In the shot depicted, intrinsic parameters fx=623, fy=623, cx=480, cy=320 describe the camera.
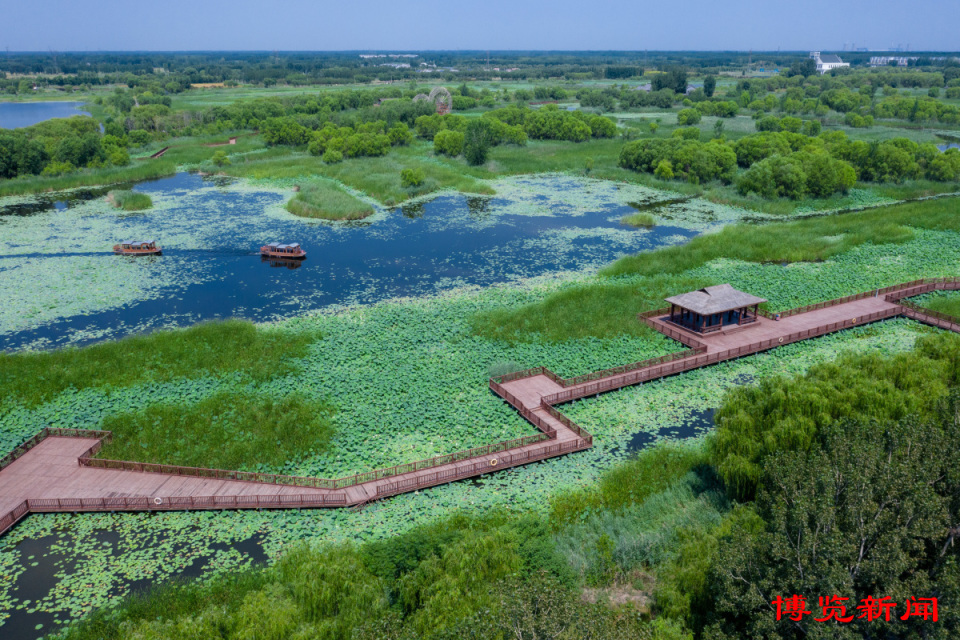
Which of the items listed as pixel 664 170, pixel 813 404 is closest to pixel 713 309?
pixel 813 404

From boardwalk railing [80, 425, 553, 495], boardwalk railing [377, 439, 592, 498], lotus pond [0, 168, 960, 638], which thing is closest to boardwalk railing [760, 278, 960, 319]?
lotus pond [0, 168, 960, 638]

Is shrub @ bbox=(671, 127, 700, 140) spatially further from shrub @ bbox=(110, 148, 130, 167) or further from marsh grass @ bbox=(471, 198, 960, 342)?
shrub @ bbox=(110, 148, 130, 167)

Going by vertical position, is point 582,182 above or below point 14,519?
above

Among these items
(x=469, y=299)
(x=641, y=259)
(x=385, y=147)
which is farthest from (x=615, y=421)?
(x=385, y=147)

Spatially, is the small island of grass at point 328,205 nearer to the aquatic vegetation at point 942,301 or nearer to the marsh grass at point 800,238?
the marsh grass at point 800,238

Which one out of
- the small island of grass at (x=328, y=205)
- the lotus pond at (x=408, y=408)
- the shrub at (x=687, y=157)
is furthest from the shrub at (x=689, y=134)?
the small island of grass at (x=328, y=205)

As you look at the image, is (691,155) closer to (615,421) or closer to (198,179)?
(615,421)

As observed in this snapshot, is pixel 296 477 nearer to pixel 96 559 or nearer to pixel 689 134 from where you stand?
pixel 96 559
